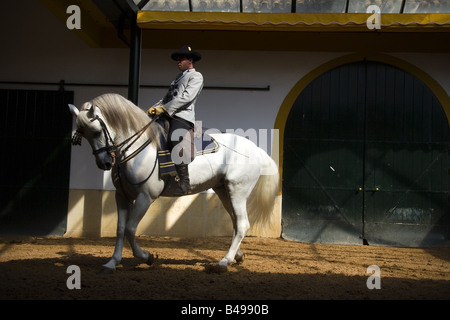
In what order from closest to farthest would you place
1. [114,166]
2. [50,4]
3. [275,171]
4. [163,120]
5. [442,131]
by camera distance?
[114,166]
[163,120]
[275,171]
[50,4]
[442,131]

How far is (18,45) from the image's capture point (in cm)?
809

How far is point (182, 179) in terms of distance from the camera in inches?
188

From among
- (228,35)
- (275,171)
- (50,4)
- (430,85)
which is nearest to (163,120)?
(275,171)

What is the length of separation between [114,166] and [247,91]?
400cm

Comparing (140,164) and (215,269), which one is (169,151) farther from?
(215,269)

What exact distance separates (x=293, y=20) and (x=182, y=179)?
346 centimetres

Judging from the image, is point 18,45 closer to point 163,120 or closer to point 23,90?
point 23,90

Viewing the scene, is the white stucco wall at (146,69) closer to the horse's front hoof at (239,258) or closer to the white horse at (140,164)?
the white horse at (140,164)

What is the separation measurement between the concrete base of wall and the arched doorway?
2.41ft

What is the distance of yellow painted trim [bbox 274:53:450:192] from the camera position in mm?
7832

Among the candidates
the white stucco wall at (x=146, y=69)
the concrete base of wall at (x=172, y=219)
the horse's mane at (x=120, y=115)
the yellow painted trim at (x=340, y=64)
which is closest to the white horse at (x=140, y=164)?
the horse's mane at (x=120, y=115)

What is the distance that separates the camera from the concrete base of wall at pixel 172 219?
7746 mm

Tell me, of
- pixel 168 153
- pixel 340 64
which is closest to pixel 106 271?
pixel 168 153

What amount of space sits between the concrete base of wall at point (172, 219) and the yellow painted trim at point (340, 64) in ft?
4.20
